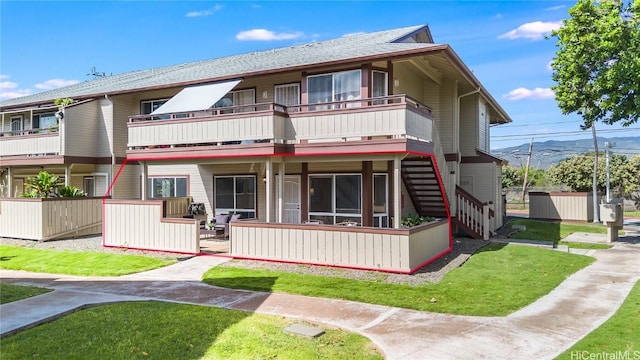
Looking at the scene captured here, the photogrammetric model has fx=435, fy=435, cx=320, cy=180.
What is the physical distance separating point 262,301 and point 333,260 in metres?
3.41

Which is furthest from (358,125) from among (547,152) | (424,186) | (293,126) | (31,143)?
(547,152)

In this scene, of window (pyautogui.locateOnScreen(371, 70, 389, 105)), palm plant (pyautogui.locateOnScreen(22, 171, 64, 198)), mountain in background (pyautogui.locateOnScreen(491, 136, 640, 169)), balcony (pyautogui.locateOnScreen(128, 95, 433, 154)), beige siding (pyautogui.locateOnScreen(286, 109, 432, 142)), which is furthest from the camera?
mountain in background (pyautogui.locateOnScreen(491, 136, 640, 169))

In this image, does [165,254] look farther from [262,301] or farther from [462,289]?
[462,289]

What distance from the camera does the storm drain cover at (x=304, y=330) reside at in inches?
274

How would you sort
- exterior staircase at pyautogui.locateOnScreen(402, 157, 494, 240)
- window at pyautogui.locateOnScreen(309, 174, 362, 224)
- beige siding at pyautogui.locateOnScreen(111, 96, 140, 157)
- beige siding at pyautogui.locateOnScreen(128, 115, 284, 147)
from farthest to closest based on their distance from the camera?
beige siding at pyautogui.locateOnScreen(111, 96, 140, 157) < exterior staircase at pyautogui.locateOnScreen(402, 157, 494, 240) < window at pyautogui.locateOnScreen(309, 174, 362, 224) < beige siding at pyautogui.locateOnScreen(128, 115, 284, 147)

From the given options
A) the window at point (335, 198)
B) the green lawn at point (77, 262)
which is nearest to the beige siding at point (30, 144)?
the green lawn at point (77, 262)

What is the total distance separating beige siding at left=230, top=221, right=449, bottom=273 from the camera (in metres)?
11.4

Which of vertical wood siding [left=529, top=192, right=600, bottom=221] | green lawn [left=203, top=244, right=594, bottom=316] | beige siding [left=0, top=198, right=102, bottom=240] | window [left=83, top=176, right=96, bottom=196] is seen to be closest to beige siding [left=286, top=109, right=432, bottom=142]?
green lawn [left=203, top=244, right=594, bottom=316]

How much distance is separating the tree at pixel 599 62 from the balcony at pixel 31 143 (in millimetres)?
22837

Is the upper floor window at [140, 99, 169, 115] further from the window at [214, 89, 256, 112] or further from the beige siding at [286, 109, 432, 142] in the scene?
the beige siding at [286, 109, 432, 142]

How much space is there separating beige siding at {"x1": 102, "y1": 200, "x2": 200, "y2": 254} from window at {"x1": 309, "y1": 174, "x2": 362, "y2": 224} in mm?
4602

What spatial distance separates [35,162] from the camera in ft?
67.2

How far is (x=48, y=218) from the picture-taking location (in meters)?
17.4

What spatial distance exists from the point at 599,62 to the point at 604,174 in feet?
67.9
